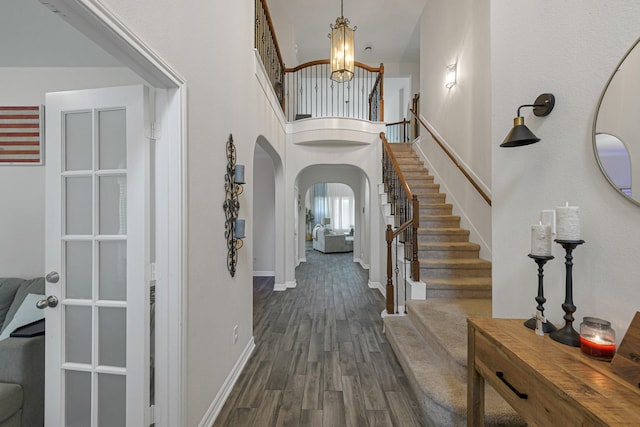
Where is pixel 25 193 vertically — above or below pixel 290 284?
above

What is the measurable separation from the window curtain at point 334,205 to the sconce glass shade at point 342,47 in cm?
948

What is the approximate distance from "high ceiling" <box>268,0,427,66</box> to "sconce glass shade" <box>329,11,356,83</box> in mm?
2418

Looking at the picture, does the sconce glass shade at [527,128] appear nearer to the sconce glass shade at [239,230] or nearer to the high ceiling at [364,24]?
the sconce glass shade at [239,230]

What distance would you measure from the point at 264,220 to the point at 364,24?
17.0 ft

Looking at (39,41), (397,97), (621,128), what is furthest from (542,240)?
(397,97)

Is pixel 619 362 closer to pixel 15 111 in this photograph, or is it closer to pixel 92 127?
pixel 92 127

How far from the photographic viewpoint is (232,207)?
2232 millimetres

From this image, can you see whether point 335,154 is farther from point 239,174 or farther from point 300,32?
point 300,32

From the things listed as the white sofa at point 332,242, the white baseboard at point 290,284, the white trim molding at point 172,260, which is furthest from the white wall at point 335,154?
the white sofa at point 332,242

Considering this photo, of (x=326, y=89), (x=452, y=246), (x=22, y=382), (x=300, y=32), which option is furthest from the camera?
(x=326, y=89)

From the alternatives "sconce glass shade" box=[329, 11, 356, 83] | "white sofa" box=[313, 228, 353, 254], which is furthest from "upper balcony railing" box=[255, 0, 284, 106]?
"white sofa" box=[313, 228, 353, 254]

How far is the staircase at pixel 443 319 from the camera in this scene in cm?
175

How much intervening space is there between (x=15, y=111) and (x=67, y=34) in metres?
0.88

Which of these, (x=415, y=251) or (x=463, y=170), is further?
(x=463, y=170)
